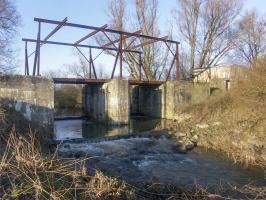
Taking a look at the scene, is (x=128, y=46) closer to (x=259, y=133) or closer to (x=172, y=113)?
(x=172, y=113)

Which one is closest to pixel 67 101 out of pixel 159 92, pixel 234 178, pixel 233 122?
pixel 159 92

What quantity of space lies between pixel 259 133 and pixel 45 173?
11.1 meters

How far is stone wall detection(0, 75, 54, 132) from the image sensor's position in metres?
16.1

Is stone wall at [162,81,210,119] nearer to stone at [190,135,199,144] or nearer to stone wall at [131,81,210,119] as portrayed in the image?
Result: stone wall at [131,81,210,119]

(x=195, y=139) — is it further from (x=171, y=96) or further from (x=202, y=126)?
(x=171, y=96)

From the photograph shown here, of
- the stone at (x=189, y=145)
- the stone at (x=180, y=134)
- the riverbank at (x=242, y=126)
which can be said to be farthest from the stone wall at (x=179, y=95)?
the stone at (x=189, y=145)

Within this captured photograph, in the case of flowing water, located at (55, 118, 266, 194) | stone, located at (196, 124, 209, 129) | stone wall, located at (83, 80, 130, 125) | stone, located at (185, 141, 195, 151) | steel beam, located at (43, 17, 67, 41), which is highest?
steel beam, located at (43, 17, 67, 41)

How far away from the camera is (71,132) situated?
66.3ft

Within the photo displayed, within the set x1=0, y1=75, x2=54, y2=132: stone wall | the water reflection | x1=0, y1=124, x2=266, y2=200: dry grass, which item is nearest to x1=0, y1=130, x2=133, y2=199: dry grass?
x1=0, y1=124, x2=266, y2=200: dry grass

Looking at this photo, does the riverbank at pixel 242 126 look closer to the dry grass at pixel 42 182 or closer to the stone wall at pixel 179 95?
the stone wall at pixel 179 95

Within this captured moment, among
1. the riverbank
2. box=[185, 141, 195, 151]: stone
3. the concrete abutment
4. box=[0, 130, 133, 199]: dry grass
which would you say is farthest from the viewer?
the concrete abutment

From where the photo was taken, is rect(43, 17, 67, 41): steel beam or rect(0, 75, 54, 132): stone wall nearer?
rect(0, 75, 54, 132): stone wall

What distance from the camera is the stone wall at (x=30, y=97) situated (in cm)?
1606

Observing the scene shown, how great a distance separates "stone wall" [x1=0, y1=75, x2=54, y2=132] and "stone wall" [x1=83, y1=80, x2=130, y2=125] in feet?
21.4
